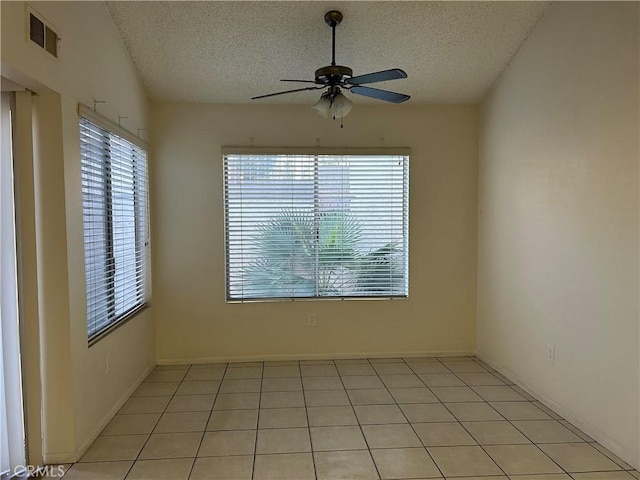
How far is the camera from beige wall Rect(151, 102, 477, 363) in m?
4.11

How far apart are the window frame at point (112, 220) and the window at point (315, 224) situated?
0.74m

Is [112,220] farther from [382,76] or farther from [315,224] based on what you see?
[382,76]

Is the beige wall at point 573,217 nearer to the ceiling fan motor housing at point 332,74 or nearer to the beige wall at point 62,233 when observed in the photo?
the ceiling fan motor housing at point 332,74

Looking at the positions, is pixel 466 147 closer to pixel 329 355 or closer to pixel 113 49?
pixel 329 355

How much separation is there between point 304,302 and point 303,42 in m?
2.37

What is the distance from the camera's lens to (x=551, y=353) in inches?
125

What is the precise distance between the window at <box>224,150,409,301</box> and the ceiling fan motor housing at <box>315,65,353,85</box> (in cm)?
139

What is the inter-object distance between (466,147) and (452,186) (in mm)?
420

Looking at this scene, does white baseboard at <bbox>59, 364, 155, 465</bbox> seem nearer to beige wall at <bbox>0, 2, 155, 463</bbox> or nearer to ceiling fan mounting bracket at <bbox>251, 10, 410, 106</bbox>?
beige wall at <bbox>0, 2, 155, 463</bbox>

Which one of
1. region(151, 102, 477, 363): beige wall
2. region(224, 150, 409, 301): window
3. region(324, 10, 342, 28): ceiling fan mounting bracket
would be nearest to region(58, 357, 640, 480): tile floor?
region(151, 102, 477, 363): beige wall

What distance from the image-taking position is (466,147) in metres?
4.33

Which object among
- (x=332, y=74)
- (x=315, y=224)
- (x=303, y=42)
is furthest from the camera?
(x=315, y=224)

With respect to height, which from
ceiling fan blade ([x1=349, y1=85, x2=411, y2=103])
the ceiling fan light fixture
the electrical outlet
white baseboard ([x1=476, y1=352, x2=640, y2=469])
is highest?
ceiling fan blade ([x1=349, y1=85, x2=411, y2=103])

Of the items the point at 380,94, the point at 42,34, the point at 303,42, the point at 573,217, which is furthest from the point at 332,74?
the point at 573,217
